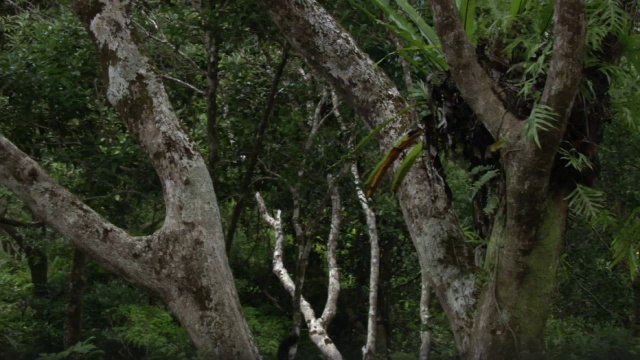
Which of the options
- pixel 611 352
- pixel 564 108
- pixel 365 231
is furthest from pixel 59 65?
pixel 611 352

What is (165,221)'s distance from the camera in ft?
13.7

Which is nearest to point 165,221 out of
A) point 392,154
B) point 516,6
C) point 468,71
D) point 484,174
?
point 392,154

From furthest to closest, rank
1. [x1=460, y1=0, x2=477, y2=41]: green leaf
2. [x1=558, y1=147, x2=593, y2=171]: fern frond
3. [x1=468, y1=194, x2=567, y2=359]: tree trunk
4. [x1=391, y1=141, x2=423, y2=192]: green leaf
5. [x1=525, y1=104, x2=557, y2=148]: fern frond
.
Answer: [x1=391, y1=141, x2=423, y2=192]: green leaf
[x1=460, y1=0, x2=477, y2=41]: green leaf
[x1=468, y1=194, x2=567, y2=359]: tree trunk
[x1=558, y1=147, x2=593, y2=171]: fern frond
[x1=525, y1=104, x2=557, y2=148]: fern frond

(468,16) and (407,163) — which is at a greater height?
(468,16)

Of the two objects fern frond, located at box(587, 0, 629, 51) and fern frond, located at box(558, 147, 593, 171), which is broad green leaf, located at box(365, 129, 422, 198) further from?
fern frond, located at box(587, 0, 629, 51)

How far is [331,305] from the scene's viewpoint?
642cm

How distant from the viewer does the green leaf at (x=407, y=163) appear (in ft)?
11.5

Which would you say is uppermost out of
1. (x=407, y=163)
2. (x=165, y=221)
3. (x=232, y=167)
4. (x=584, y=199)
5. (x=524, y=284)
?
(x=232, y=167)

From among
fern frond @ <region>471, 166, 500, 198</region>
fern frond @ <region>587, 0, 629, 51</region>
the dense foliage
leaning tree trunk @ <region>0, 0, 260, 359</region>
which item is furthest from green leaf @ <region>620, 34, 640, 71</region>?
leaning tree trunk @ <region>0, 0, 260, 359</region>

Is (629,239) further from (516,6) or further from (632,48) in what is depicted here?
(516,6)

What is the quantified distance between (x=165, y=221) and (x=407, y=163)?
1.35 meters

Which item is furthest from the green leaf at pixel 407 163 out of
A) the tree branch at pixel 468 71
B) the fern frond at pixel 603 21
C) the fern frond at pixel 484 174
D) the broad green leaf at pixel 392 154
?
the fern frond at pixel 603 21

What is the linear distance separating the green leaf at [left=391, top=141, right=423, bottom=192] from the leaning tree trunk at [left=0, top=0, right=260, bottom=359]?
1.03 meters

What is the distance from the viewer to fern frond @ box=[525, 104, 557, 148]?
274cm
